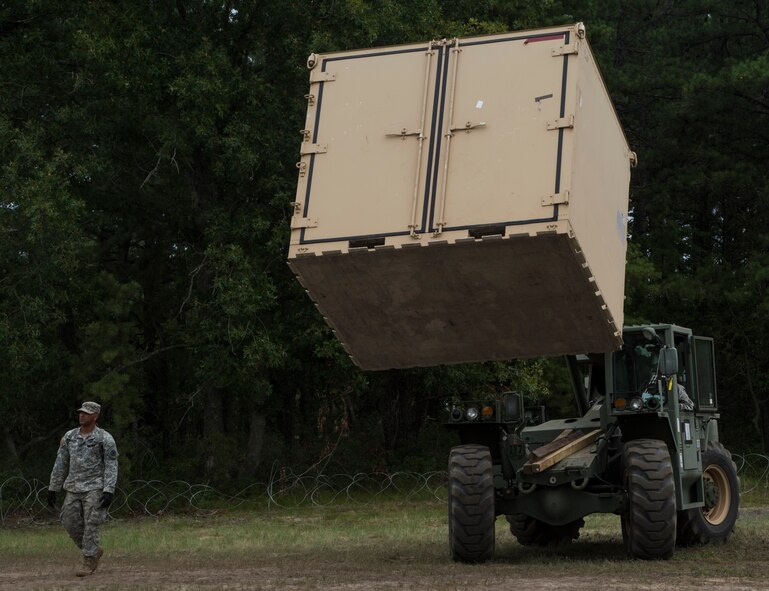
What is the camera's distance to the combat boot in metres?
12.5

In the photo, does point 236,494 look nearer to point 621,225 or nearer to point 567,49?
point 621,225

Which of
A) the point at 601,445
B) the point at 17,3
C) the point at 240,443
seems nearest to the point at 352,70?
the point at 601,445

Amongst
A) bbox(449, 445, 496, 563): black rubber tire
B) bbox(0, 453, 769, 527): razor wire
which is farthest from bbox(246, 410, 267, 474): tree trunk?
bbox(449, 445, 496, 563): black rubber tire

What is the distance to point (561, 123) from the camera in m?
11.3

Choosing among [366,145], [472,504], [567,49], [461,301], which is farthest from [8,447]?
[567,49]

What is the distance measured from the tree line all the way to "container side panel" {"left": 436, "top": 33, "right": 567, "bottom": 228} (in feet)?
40.5

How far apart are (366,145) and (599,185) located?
2.38 meters

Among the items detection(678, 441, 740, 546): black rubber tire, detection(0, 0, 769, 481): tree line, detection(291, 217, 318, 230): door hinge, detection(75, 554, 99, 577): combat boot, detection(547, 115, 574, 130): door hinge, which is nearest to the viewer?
detection(547, 115, 574, 130): door hinge

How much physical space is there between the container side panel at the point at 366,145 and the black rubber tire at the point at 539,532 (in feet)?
16.6

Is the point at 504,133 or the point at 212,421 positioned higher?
the point at 504,133

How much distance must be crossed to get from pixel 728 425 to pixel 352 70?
26.0 metres

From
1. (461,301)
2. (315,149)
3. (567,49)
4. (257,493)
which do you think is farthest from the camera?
(257,493)

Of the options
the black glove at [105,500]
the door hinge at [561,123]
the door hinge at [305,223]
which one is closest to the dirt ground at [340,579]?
the black glove at [105,500]

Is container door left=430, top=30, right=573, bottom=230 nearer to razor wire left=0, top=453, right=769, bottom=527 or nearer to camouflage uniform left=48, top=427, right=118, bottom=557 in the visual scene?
camouflage uniform left=48, top=427, right=118, bottom=557
